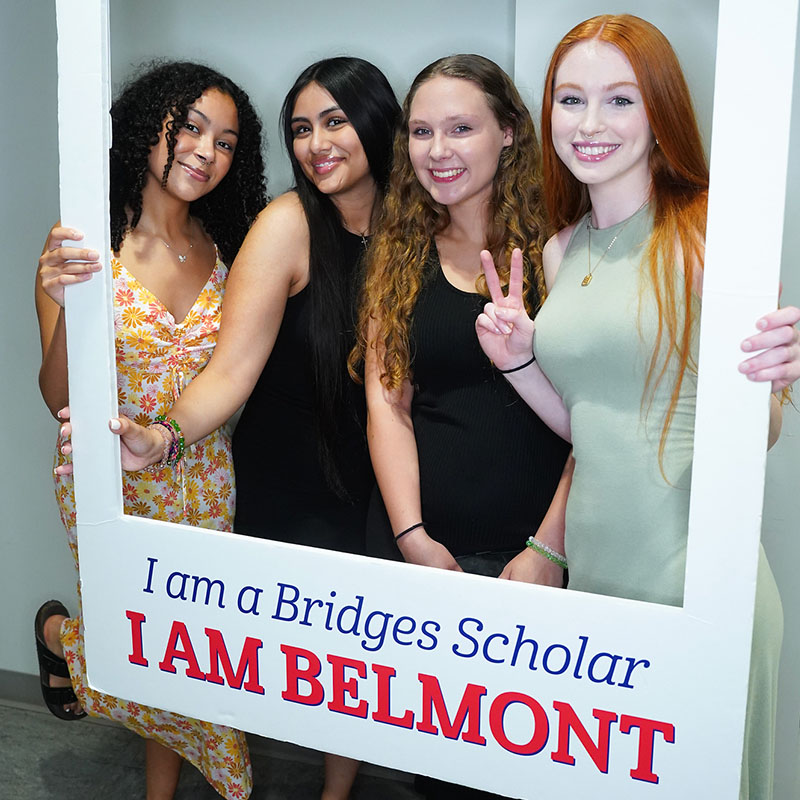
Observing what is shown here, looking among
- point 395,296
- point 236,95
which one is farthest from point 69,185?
point 395,296

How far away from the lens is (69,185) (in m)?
1.42

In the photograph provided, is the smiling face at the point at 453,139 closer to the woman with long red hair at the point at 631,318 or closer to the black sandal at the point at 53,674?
the woman with long red hair at the point at 631,318

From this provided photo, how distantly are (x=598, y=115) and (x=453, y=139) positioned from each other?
32 centimetres

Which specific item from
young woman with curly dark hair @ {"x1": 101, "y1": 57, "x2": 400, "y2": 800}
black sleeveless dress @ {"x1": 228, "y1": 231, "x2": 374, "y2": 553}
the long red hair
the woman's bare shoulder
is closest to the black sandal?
black sleeveless dress @ {"x1": 228, "y1": 231, "x2": 374, "y2": 553}

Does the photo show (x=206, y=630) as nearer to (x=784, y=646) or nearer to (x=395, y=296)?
(x=395, y=296)

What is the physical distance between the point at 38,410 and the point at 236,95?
52.8 inches

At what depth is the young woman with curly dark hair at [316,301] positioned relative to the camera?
1598 mm

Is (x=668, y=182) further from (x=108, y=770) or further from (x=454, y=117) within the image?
(x=108, y=770)

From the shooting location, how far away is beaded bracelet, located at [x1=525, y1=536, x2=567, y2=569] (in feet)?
4.75

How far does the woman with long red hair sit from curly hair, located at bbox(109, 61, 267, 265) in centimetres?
Result: 66

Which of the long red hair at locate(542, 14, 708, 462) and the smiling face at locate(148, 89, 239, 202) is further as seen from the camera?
the smiling face at locate(148, 89, 239, 202)

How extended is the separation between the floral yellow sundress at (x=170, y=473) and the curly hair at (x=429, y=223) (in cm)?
41

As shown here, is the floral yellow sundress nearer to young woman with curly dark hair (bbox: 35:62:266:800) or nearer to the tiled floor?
young woman with curly dark hair (bbox: 35:62:266:800)

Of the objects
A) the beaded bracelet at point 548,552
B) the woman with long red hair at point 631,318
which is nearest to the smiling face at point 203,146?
the woman with long red hair at point 631,318
